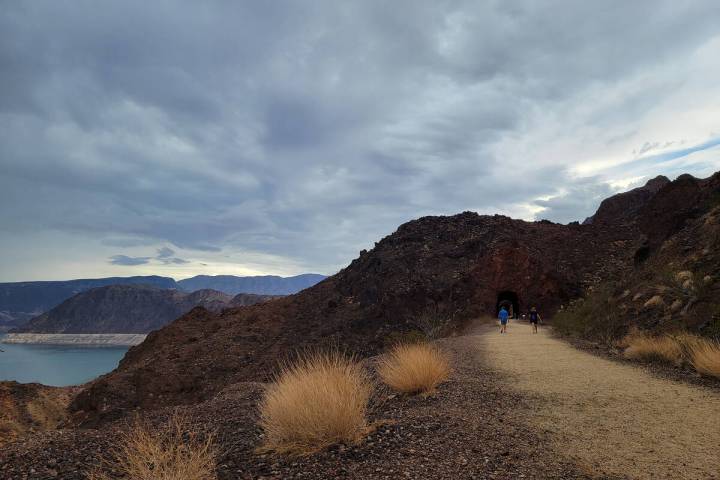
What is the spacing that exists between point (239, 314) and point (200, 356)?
917 centimetres

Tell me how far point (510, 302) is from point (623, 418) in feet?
108

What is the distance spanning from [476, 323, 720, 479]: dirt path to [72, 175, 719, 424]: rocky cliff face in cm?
1712

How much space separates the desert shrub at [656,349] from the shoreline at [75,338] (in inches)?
8025

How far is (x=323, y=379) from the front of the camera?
207 inches

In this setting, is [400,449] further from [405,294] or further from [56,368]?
[56,368]

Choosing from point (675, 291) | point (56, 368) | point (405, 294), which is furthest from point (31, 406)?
point (56, 368)

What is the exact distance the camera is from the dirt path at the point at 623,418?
13.7 feet

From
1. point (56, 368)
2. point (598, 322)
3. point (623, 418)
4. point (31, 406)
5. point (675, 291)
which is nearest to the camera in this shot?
point (623, 418)

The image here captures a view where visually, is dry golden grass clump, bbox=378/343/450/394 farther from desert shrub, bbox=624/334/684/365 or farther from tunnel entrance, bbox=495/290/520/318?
tunnel entrance, bbox=495/290/520/318

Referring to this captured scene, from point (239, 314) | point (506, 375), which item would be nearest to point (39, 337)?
point (239, 314)

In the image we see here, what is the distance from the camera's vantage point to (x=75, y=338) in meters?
191

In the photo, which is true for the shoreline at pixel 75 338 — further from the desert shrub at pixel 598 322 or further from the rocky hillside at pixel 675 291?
the rocky hillside at pixel 675 291

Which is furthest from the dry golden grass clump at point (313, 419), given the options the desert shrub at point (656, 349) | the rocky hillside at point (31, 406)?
the rocky hillside at point (31, 406)

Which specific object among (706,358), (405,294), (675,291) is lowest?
(706,358)
